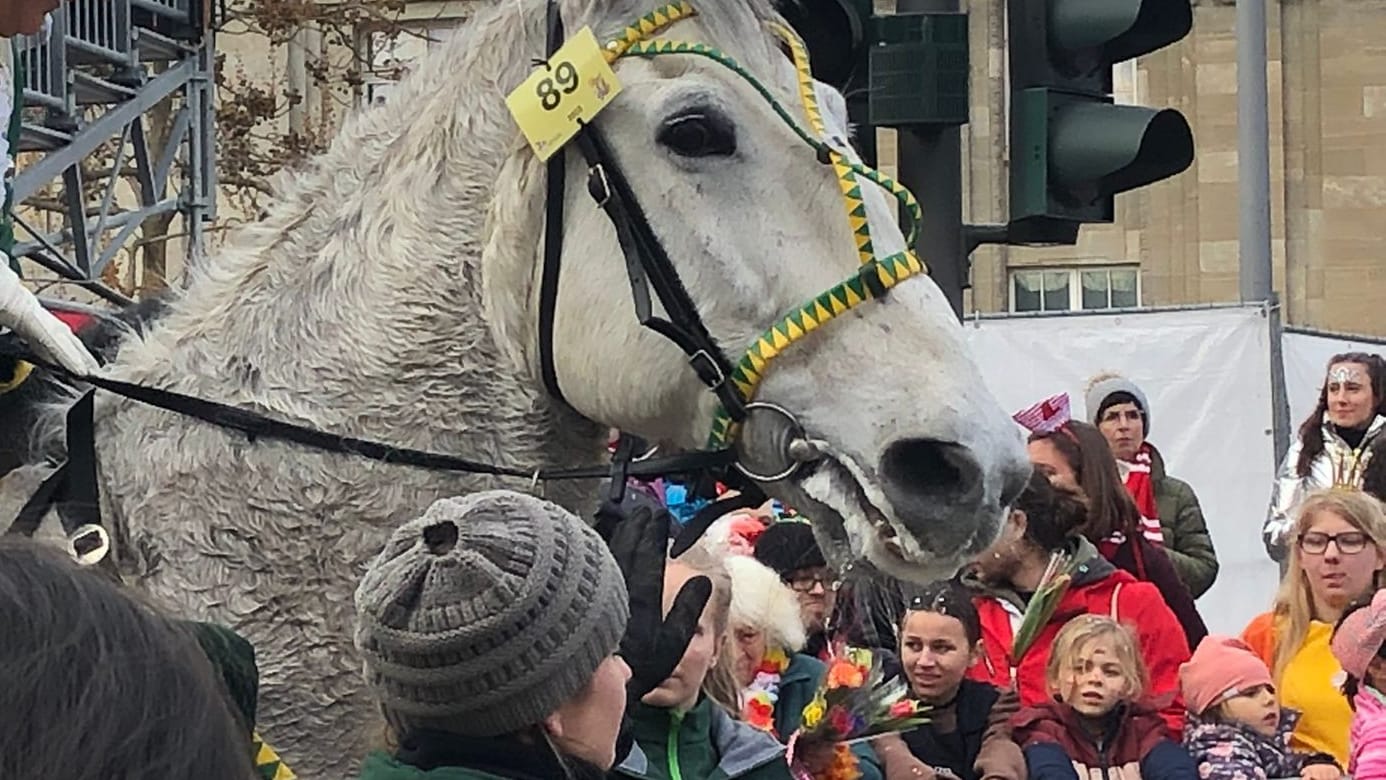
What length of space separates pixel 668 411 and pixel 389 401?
492mm

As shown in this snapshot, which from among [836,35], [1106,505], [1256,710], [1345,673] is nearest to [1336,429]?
[1106,505]

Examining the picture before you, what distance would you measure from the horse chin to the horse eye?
606mm

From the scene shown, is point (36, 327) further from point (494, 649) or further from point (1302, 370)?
point (1302, 370)

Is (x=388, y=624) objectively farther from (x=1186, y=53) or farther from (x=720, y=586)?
(x=1186, y=53)

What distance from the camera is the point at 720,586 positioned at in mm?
4910

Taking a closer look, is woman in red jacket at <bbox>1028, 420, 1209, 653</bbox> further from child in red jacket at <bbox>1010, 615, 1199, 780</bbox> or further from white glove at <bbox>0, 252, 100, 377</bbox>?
white glove at <bbox>0, 252, 100, 377</bbox>

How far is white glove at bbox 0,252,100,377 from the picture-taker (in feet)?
12.8

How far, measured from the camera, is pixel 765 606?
19.6 ft

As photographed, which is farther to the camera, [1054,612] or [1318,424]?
[1318,424]

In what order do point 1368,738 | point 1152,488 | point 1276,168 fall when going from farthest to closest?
point 1276,168, point 1152,488, point 1368,738

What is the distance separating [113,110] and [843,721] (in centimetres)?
738

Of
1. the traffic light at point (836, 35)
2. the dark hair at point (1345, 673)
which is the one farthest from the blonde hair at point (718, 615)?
the dark hair at point (1345, 673)

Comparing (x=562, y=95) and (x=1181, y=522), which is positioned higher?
(x=562, y=95)

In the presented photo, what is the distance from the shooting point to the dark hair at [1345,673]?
6.58 meters
